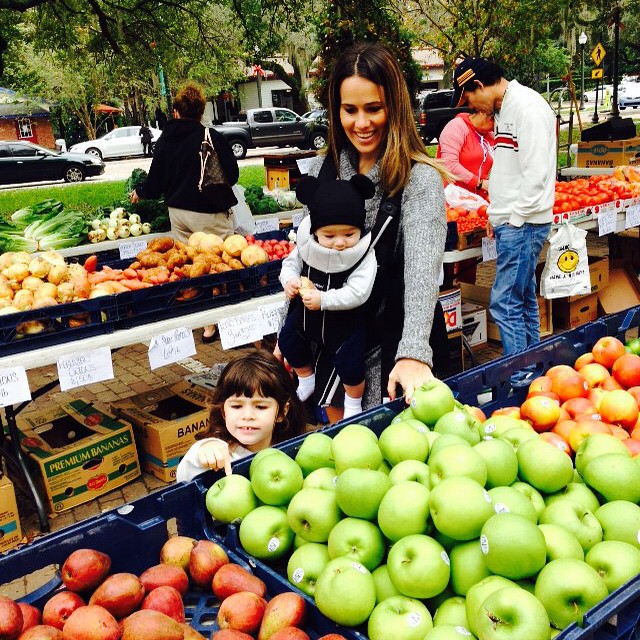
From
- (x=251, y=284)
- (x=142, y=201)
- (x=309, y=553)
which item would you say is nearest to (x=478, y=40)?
(x=142, y=201)

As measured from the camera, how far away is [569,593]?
1369 millimetres

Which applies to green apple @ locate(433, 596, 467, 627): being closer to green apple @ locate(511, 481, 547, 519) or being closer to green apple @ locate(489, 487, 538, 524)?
green apple @ locate(489, 487, 538, 524)

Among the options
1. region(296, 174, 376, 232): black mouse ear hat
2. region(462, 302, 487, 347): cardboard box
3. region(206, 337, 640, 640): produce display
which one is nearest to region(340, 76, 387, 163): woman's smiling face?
region(296, 174, 376, 232): black mouse ear hat

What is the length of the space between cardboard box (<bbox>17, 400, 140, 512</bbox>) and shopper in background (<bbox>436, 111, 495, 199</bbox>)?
3396mm

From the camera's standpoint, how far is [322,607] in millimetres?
1428

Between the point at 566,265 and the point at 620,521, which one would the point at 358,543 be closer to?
the point at 620,521

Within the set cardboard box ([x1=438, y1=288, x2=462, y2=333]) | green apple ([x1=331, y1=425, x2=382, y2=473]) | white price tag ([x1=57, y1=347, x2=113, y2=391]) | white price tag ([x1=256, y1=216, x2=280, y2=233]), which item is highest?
white price tag ([x1=256, y1=216, x2=280, y2=233])

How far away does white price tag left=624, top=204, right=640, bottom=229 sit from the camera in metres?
6.06

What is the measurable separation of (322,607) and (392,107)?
67.0 inches

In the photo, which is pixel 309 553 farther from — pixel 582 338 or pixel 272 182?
pixel 272 182

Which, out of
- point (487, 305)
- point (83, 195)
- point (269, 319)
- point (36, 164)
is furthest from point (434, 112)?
point (269, 319)

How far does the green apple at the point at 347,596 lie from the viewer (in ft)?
4.59

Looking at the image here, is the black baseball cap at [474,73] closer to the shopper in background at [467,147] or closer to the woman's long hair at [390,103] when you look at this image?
the shopper in background at [467,147]

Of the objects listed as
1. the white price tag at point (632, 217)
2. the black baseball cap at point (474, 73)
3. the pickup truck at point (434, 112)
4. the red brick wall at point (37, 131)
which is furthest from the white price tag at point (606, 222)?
the red brick wall at point (37, 131)
